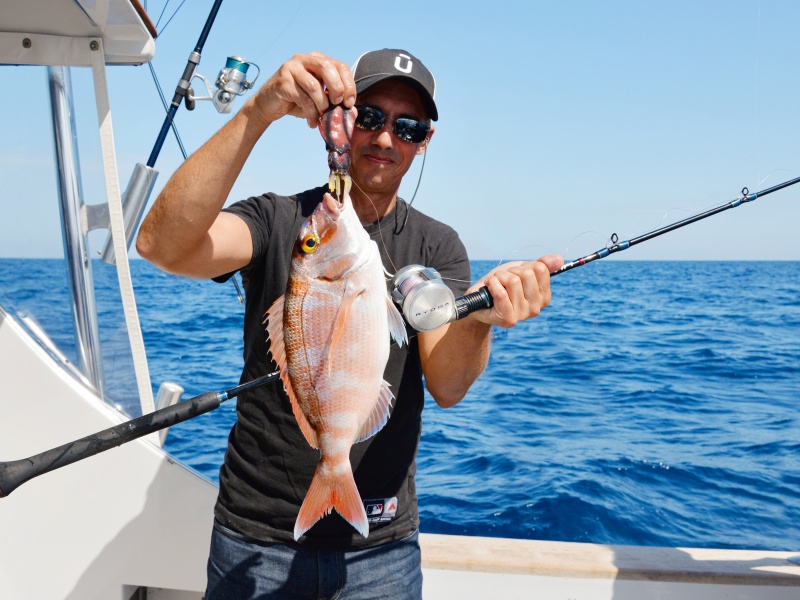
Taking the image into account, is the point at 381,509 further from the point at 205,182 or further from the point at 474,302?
the point at 205,182

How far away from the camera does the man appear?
7.07 feet

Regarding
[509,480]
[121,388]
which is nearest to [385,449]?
[121,388]

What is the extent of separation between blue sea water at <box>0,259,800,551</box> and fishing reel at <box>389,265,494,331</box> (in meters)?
1.78

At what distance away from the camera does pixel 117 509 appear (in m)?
3.04

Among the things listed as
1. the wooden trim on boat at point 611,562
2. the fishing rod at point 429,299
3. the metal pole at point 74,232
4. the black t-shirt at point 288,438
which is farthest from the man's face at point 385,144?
the wooden trim on boat at point 611,562

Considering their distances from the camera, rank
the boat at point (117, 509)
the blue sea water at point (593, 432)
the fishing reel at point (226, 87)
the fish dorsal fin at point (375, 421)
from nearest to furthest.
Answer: the fish dorsal fin at point (375, 421)
the boat at point (117, 509)
the fishing reel at point (226, 87)
the blue sea water at point (593, 432)

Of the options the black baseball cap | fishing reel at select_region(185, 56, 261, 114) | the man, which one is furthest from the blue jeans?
fishing reel at select_region(185, 56, 261, 114)

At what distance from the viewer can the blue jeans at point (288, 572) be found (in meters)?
2.16

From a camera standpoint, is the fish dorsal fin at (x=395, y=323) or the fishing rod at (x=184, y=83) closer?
the fish dorsal fin at (x=395, y=323)

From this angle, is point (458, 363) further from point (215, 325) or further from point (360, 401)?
point (215, 325)

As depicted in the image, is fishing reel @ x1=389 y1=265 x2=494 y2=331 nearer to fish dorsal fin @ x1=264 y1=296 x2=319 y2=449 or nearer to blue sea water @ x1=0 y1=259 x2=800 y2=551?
fish dorsal fin @ x1=264 y1=296 x2=319 y2=449

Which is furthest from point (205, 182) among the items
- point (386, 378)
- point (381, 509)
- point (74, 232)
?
point (74, 232)

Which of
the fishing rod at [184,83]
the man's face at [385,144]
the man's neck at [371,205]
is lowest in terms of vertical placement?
the man's neck at [371,205]

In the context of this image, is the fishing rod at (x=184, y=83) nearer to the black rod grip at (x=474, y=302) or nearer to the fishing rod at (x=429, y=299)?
the fishing rod at (x=429, y=299)
